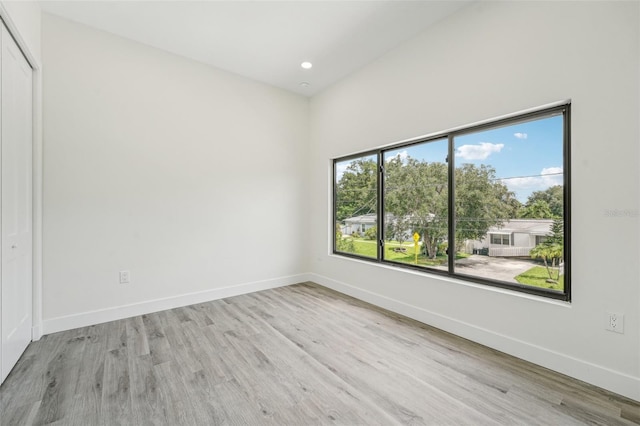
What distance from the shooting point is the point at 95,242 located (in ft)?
9.39

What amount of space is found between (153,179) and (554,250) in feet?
12.8

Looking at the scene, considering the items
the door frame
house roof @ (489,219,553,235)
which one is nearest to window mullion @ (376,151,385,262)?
house roof @ (489,219,553,235)

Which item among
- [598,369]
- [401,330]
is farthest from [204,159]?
[598,369]

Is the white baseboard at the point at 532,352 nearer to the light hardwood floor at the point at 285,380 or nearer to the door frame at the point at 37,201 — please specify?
the light hardwood floor at the point at 285,380

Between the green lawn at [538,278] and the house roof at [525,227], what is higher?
the house roof at [525,227]

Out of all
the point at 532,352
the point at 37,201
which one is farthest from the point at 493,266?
the point at 37,201

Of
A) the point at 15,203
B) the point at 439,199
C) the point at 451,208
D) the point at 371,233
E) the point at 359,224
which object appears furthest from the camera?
the point at 359,224

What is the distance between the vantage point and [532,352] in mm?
2141

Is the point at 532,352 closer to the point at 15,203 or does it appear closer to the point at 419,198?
the point at 419,198

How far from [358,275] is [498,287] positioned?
5.41 ft

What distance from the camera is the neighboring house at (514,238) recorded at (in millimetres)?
2248

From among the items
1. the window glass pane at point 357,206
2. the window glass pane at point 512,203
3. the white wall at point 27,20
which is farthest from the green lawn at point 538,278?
the white wall at point 27,20

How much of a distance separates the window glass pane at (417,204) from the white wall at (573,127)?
232 mm

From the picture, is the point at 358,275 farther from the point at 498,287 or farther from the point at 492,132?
the point at 492,132
